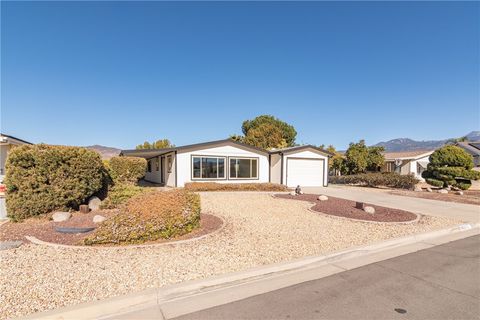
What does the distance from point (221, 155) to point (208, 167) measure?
1213 mm

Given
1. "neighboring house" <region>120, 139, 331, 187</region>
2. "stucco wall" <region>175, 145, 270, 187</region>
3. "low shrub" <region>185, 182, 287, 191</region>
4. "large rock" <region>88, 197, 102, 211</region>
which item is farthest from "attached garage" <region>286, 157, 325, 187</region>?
"large rock" <region>88, 197, 102, 211</region>

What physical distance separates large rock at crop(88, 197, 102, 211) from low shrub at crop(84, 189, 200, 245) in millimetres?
2886

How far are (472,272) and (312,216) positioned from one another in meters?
4.62

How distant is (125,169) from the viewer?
13.0 m

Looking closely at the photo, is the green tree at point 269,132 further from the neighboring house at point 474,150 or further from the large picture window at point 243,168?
the neighboring house at point 474,150

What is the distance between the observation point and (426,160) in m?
31.1

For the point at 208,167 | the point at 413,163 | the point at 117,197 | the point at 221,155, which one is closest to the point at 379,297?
the point at 117,197

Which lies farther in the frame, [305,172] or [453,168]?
[305,172]

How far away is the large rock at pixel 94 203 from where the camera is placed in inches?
354

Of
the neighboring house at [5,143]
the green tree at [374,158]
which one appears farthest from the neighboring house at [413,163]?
the neighboring house at [5,143]

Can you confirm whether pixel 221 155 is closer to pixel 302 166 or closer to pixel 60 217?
pixel 302 166

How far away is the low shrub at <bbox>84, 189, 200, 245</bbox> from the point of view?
553 centimetres

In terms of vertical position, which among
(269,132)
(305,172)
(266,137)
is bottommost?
(305,172)

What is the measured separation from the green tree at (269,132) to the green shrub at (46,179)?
28488mm
